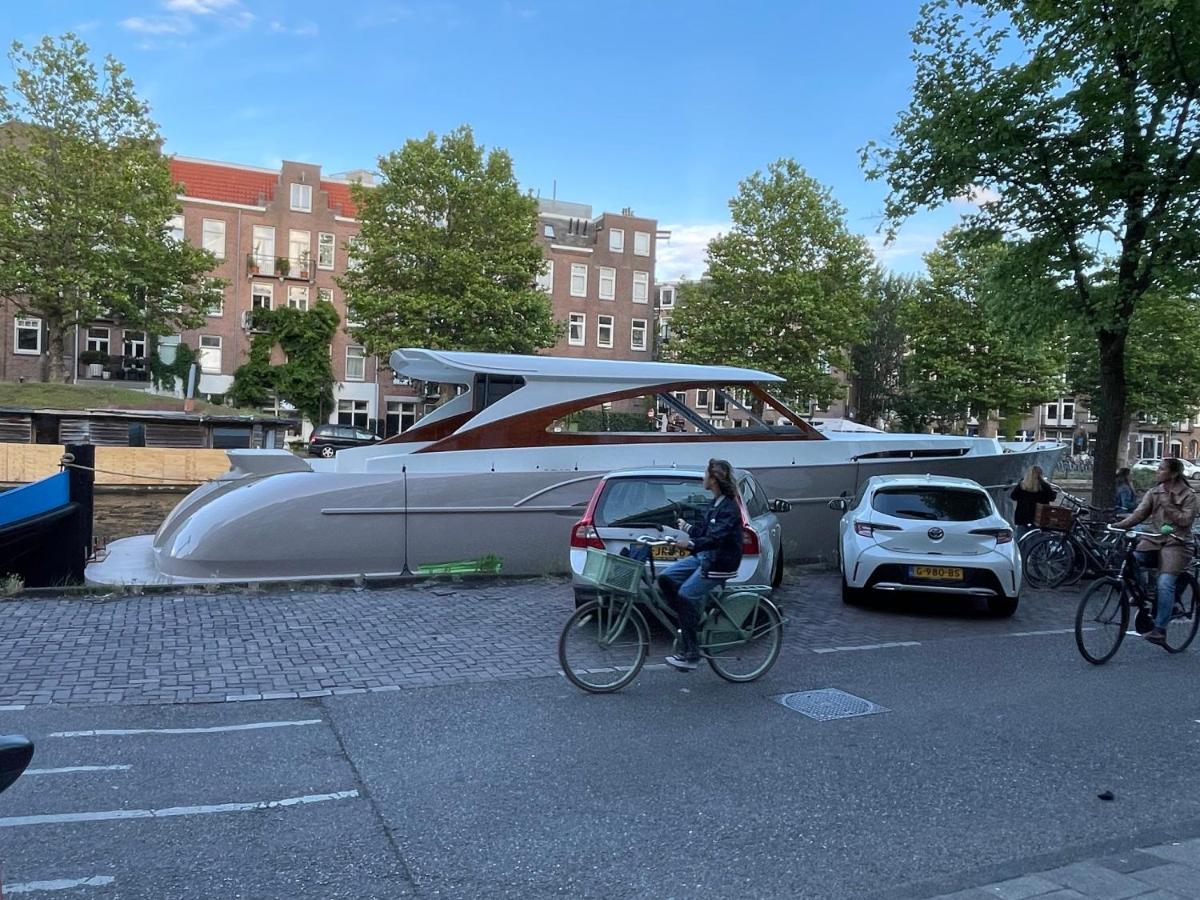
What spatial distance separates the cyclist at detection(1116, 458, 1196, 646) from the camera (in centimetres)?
797

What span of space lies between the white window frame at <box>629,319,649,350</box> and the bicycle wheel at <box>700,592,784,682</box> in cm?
5374

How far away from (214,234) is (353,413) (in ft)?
39.8

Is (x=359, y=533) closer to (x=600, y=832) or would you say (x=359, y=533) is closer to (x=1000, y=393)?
(x=600, y=832)

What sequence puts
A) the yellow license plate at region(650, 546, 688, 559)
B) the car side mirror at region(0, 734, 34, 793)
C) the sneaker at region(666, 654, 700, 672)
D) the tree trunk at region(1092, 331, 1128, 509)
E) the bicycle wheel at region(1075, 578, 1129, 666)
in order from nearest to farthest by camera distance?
1. the car side mirror at region(0, 734, 34, 793)
2. the sneaker at region(666, 654, 700, 672)
3. the bicycle wheel at region(1075, 578, 1129, 666)
4. the yellow license plate at region(650, 546, 688, 559)
5. the tree trunk at region(1092, 331, 1128, 509)

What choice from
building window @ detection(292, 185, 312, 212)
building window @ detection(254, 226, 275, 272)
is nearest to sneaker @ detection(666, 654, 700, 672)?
building window @ detection(254, 226, 275, 272)

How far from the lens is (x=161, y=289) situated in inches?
1463

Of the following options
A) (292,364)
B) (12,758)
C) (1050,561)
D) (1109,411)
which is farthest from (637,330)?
(12,758)

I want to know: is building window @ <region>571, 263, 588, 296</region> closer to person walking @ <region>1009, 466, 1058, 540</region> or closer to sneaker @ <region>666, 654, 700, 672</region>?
person walking @ <region>1009, 466, 1058, 540</region>

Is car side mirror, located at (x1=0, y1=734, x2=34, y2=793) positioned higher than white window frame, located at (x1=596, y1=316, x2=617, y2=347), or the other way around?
white window frame, located at (x1=596, y1=316, x2=617, y2=347)

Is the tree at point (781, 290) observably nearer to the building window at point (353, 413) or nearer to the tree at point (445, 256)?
the tree at point (445, 256)

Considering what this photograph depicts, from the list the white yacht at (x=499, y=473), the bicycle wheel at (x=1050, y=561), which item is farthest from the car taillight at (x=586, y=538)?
Answer: the bicycle wheel at (x=1050, y=561)

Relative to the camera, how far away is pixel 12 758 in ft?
6.53

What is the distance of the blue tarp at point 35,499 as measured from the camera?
10383 millimetres

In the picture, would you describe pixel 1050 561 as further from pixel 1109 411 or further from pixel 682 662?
pixel 682 662
